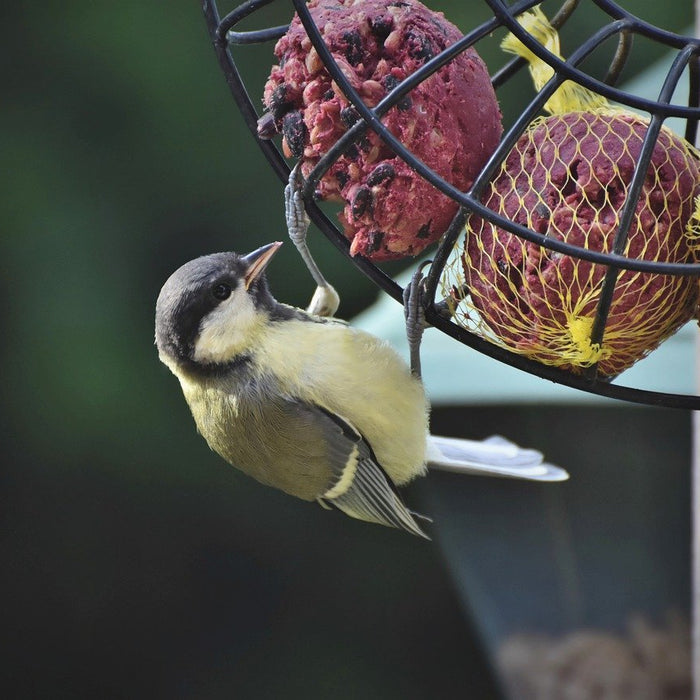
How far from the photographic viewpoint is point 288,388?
1.81 metres

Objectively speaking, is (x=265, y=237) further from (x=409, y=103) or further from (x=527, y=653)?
(x=409, y=103)

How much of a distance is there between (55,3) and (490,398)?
6.58 ft

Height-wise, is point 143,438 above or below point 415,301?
below

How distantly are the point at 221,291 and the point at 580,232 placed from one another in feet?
2.19

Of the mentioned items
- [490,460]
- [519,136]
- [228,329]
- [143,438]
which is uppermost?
[519,136]

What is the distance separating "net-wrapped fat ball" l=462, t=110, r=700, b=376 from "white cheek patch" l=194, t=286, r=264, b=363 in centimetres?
49

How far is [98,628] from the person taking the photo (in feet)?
11.8

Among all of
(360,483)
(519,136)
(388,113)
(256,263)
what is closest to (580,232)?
(519,136)

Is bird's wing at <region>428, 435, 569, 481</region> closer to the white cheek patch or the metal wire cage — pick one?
the white cheek patch

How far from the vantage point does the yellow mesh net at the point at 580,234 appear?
127 cm

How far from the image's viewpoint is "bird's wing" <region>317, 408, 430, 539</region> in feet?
6.12

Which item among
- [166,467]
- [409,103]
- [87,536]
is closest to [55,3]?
[166,467]

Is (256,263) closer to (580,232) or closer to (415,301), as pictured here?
(415,301)

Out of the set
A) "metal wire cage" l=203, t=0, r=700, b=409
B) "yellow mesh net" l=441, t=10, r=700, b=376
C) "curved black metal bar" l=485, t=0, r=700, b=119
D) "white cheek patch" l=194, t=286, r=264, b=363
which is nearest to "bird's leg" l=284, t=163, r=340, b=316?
"metal wire cage" l=203, t=0, r=700, b=409
